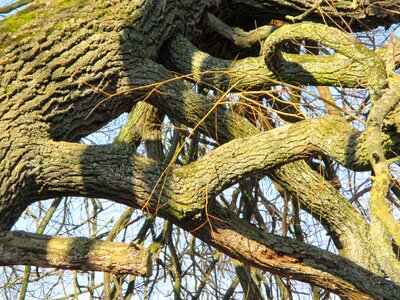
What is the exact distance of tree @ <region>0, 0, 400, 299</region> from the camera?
141 inches

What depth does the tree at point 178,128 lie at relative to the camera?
3570 millimetres

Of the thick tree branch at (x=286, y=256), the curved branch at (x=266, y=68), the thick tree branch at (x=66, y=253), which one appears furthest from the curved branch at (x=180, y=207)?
the curved branch at (x=266, y=68)

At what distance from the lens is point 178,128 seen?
362cm

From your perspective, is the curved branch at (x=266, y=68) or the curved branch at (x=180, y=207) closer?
the curved branch at (x=180, y=207)

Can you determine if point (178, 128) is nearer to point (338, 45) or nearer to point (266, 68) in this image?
point (338, 45)

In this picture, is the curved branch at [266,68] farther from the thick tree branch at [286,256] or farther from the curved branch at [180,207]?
the thick tree branch at [286,256]

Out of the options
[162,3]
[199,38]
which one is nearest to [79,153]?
[162,3]

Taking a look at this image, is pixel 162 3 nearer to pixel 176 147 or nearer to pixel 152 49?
pixel 152 49

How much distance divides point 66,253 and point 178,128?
837 millimetres

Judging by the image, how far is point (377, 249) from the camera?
2572mm

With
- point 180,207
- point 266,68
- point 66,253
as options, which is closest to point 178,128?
point 180,207

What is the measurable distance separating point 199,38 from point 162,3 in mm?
739

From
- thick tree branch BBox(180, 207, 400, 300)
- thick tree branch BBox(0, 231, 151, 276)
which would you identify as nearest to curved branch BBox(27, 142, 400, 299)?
thick tree branch BBox(180, 207, 400, 300)

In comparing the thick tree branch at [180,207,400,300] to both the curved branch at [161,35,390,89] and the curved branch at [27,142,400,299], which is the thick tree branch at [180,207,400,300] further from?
the curved branch at [161,35,390,89]
